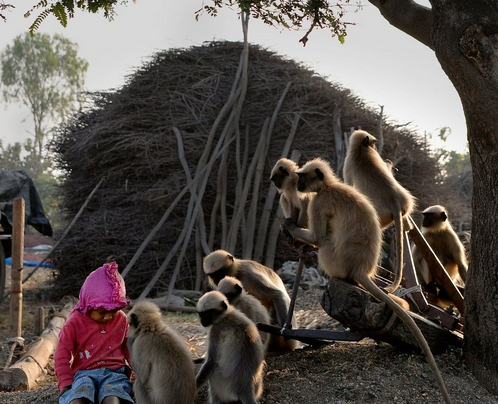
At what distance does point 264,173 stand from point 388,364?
817 cm

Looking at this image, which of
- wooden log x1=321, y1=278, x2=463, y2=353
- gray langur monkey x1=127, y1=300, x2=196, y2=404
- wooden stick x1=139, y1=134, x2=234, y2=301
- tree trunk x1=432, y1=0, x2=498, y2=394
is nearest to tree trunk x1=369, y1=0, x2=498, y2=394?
tree trunk x1=432, y1=0, x2=498, y2=394

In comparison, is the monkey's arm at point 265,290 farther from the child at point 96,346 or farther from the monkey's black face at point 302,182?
the child at point 96,346

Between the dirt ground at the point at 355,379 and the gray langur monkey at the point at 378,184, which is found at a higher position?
the gray langur monkey at the point at 378,184

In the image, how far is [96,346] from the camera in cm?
462

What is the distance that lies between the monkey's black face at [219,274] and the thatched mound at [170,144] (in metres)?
6.63

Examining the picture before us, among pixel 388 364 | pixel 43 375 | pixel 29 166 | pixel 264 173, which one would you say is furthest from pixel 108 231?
pixel 29 166

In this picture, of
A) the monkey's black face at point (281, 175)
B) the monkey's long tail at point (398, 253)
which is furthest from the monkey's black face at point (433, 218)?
the monkey's black face at point (281, 175)

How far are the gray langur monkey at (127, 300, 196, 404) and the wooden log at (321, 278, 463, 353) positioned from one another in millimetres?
1163

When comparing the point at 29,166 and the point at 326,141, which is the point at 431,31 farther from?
the point at 29,166

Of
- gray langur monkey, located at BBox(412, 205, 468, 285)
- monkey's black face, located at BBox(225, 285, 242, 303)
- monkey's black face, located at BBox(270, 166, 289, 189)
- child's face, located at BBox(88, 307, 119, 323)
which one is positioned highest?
monkey's black face, located at BBox(270, 166, 289, 189)

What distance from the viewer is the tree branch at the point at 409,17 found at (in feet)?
18.3

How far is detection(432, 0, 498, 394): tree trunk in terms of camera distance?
4859 millimetres

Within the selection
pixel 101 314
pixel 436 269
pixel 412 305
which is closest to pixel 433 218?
pixel 436 269

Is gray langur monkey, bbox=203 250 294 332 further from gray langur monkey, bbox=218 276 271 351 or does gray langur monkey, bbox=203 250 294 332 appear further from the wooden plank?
the wooden plank
